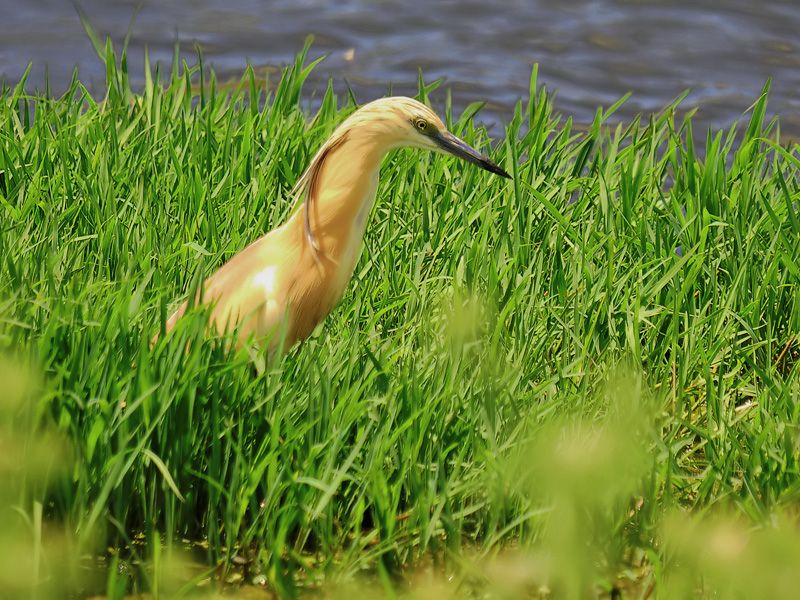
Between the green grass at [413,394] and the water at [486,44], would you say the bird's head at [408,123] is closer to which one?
the green grass at [413,394]

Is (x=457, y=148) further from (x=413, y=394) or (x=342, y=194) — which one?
(x=413, y=394)

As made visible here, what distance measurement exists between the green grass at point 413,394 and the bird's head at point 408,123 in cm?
40

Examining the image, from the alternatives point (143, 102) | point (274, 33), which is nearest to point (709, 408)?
point (143, 102)

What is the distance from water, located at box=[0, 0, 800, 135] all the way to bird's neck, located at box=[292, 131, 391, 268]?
138 inches

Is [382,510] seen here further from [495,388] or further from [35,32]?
[35,32]

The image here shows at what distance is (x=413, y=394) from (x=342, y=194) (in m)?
0.55

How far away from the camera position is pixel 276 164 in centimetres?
407

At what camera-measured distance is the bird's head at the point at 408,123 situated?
3.07 metres

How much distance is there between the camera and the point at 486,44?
7.40 metres

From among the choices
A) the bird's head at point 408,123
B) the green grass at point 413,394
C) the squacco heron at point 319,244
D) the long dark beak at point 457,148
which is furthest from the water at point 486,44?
the squacco heron at point 319,244

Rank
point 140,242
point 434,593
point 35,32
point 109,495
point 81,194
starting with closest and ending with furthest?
point 434,593, point 109,495, point 140,242, point 81,194, point 35,32

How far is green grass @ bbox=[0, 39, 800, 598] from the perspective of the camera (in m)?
2.55

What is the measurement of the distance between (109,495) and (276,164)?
1.63 m

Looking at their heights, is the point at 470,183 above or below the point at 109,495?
above
